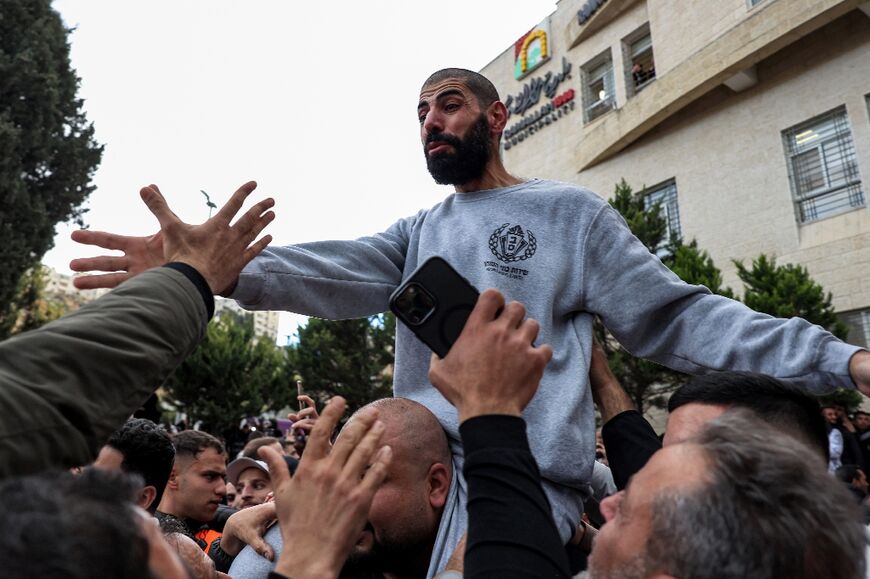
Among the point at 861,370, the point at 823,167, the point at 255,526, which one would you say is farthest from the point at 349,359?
the point at 861,370


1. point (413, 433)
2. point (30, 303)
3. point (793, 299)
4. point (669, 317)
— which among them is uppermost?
point (30, 303)

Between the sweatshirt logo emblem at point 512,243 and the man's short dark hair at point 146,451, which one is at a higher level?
the sweatshirt logo emblem at point 512,243

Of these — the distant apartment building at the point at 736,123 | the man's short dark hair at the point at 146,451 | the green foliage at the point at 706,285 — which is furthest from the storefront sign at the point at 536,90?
the man's short dark hair at the point at 146,451

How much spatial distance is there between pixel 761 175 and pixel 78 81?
20536mm

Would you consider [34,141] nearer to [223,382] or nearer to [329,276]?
[223,382]

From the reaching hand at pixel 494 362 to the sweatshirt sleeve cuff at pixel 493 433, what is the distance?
0.02m

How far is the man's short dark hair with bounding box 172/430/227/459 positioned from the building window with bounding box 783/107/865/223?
14404 mm

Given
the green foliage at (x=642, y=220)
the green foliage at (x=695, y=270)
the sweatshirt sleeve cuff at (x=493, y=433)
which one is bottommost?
the sweatshirt sleeve cuff at (x=493, y=433)

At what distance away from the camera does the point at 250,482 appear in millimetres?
5691

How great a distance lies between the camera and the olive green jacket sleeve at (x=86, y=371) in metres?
1.16

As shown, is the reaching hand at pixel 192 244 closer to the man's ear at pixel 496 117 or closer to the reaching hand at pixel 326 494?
the reaching hand at pixel 326 494

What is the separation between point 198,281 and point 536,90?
23587mm

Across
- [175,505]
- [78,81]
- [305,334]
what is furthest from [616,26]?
[175,505]

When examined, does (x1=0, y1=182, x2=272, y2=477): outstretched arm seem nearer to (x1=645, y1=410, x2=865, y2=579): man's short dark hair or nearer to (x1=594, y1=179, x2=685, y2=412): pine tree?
(x1=645, y1=410, x2=865, y2=579): man's short dark hair
